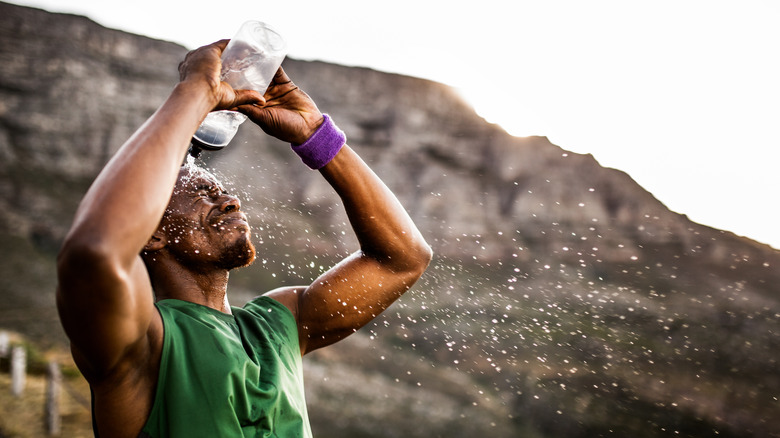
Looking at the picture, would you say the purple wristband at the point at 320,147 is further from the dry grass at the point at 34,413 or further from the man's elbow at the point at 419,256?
the dry grass at the point at 34,413

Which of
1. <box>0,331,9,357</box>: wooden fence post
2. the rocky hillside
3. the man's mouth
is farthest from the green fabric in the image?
the rocky hillside

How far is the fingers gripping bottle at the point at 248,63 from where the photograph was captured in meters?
2.12

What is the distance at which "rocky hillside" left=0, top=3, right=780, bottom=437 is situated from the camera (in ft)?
47.0

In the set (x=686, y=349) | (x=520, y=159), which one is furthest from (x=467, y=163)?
(x=686, y=349)

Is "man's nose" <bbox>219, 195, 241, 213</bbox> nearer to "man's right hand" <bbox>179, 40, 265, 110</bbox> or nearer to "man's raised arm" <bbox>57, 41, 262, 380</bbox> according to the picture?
"man's right hand" <bbox>179, 40, 265, 110</bbox>

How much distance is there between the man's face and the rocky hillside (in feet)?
38.3

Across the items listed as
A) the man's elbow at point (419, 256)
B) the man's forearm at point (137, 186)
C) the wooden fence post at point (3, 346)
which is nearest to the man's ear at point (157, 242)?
the man's forearm at point (137, 186)

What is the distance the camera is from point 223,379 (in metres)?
1.67

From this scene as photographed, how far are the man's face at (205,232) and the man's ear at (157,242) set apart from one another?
0.04ft

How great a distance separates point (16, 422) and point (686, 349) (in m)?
15.3

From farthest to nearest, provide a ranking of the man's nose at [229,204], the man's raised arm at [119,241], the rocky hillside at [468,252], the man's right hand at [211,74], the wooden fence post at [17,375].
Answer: the rocky hillside at [468,252]
the wooden fence post at [17,375]
the man's nose at [229,204]
the man's right hand at [211,74]
the man's raised arm at [119,241]

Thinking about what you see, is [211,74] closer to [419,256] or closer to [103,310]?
[103,310]

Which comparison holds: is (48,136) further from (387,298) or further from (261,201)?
(387,298)

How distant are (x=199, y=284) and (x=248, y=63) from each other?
780 millimetres
